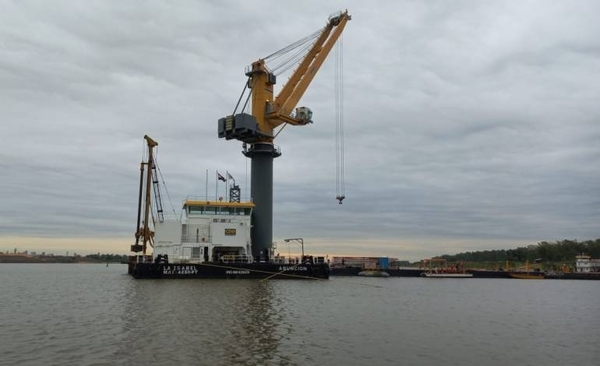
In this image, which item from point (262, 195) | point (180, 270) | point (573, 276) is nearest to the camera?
point (180, 270)

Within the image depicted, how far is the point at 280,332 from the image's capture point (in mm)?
19031

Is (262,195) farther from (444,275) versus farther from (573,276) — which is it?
(573,276)

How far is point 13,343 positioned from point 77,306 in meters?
11.4

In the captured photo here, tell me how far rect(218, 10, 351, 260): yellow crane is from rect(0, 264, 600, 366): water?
2284 centimetres

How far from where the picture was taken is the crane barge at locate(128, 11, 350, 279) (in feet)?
157

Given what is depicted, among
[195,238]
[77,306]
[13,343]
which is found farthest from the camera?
[195,238]

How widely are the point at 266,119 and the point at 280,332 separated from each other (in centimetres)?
3954

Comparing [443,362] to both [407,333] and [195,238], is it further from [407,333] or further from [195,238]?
[195,238]

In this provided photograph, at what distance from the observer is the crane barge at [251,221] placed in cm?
4772

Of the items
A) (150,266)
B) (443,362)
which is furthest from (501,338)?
(150,266)

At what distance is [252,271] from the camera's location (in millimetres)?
47906

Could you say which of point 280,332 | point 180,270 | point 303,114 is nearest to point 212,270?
point 180,270

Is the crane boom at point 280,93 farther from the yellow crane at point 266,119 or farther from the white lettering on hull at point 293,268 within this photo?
the white lettering on hull at point 293,268

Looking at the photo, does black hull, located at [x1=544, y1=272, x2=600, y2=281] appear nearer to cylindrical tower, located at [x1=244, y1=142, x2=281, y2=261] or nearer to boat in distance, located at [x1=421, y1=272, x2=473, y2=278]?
boat in distance, located at [x1=421, y1=272, x2=473, y2=278]
